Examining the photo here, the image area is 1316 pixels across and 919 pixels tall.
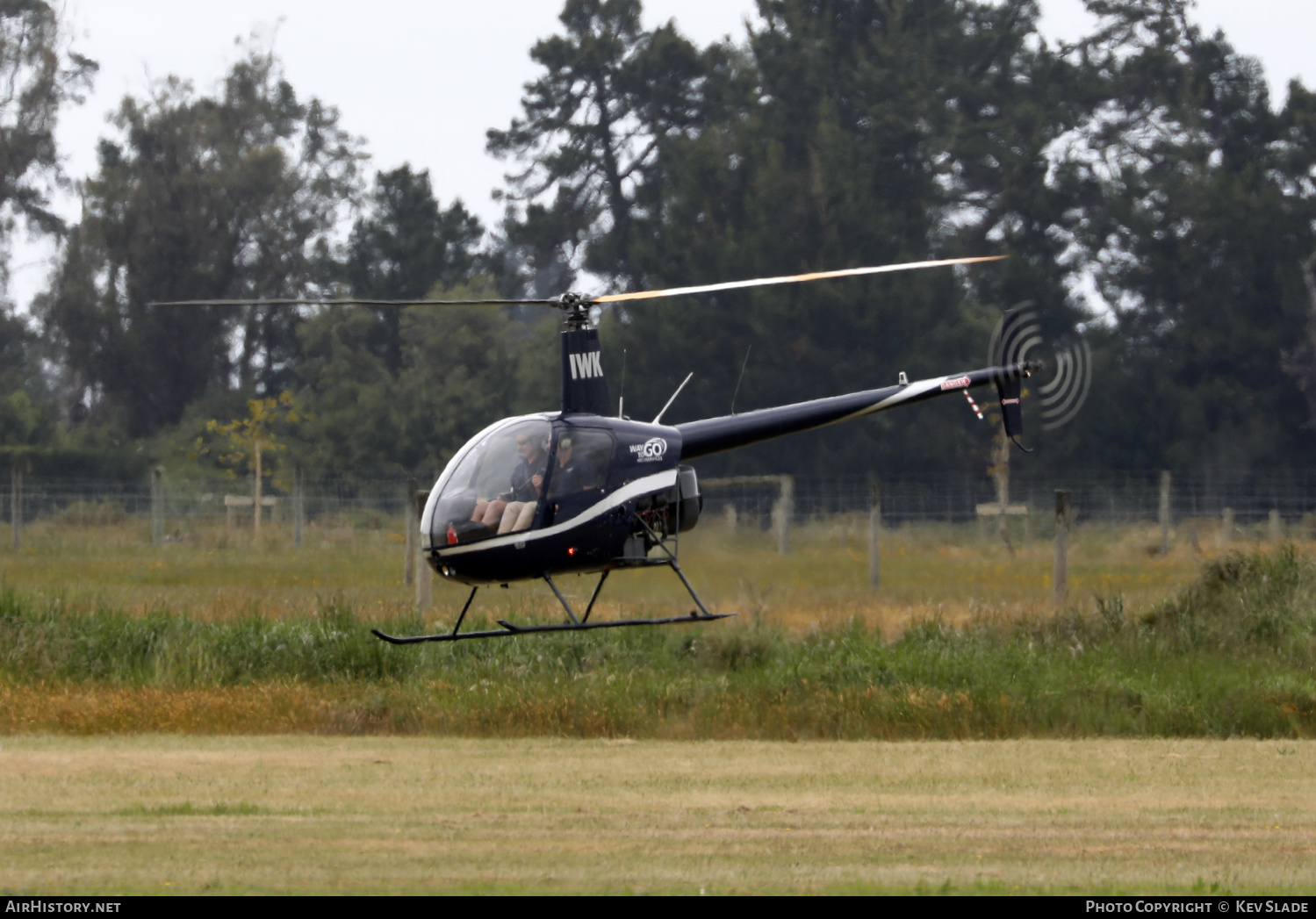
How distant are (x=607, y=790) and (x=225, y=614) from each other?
892cm

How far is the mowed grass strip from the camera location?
9547mm

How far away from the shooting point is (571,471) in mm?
12336

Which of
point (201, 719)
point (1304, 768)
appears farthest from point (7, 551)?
point (1304, 768)

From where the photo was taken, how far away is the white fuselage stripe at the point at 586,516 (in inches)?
476

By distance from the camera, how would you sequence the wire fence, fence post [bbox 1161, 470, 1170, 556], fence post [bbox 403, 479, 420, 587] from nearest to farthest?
fence post [bbox 403, 479, 420, 587] < the wire fence < fence post [bbox 1161, 470, 1170, 556]

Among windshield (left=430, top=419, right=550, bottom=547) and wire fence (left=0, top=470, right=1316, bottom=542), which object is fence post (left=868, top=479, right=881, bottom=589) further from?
windshield (left=430, top=419, right=550, bottom=547)

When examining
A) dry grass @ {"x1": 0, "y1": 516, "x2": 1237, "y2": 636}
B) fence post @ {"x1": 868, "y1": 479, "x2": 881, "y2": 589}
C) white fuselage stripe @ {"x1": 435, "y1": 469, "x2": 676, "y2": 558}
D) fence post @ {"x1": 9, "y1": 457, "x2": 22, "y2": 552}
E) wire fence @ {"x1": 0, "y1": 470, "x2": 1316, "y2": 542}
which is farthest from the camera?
fence post @ {"x1": 9, "y1": 457, "x2": 22, "y2": 552}

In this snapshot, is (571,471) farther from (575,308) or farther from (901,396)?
(901,396)

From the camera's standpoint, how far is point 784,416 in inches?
545

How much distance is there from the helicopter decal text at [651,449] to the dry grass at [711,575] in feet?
21.7

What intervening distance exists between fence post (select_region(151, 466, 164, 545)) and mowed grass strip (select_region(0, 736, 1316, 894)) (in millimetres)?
10918

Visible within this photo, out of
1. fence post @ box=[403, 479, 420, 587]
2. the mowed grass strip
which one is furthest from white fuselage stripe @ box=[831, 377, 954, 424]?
fence post @ box=[403, 479, 420, 587]

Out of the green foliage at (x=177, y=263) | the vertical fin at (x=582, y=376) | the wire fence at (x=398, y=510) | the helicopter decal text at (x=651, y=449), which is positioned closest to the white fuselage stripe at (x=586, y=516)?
the helicopter decal text at (x=651, y=449)

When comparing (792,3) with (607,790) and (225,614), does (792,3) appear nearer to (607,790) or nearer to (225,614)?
(225,614)
